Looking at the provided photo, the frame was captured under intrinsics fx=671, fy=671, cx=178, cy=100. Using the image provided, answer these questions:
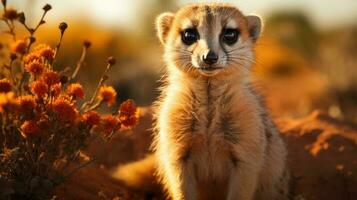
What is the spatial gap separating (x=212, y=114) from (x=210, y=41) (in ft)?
1.83

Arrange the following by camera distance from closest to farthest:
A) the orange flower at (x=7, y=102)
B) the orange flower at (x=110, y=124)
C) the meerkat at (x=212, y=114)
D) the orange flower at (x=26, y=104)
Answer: the orange flower at (x=7, y=102) → the orange flower at (x=26, y=104) → the orange flower at (x=110, y=124) → the meerkat at (x=212, y=114)

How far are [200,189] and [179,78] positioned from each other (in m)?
0.93

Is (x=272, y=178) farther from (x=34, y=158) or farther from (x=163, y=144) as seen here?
(x=34, y=158)

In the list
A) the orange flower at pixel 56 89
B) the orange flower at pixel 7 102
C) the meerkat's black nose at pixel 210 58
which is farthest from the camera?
the meerkat's black nose at pixel 210 58

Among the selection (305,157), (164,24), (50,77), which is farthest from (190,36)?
(305,157)

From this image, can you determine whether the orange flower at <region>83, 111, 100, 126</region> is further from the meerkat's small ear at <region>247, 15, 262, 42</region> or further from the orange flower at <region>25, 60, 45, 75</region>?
the meerkat's small ear at <region>247, 15, 262, 42</region>

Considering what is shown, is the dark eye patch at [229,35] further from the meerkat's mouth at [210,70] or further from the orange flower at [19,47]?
the orange flower at [19,47]

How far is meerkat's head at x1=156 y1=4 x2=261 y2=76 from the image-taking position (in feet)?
16.3

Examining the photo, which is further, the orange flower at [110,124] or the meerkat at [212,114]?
the meerkat at [212,114]

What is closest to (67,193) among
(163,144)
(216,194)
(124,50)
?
(163,144)

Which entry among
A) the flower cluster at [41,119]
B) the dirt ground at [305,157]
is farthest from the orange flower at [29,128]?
the dirt ground at [305,157]

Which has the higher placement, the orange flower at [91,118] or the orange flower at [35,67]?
the orange flower at [35,67]

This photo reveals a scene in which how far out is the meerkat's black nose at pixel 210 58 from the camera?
4828mm

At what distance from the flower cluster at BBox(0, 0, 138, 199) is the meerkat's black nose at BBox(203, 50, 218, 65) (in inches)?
25.2
